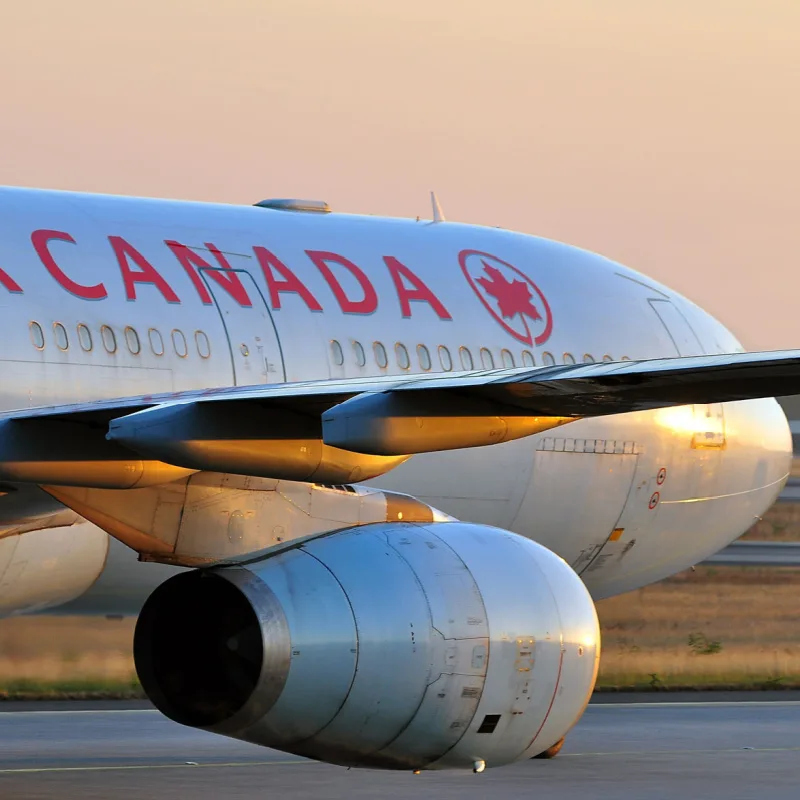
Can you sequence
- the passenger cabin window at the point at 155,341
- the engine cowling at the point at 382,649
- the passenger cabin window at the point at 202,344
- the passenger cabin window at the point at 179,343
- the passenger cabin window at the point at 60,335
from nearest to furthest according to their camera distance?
1. the engine cowling at the point at 382,649
2. the passenger cabin window at the point at 60,335
3. the passenger cabin window at the point at 155,341
4. the passenger cabin window at the point at 179,343
5. the passenger cabin window at the point at 202,344

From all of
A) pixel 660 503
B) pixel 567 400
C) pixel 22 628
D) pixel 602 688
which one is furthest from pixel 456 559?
pixel 602 688

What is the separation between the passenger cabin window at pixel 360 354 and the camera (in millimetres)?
15109

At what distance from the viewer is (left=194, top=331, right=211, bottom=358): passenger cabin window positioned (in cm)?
1397

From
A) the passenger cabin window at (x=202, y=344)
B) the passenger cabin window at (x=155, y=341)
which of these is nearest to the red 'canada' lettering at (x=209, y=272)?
the passenger cabin window at (x=202, y=344)

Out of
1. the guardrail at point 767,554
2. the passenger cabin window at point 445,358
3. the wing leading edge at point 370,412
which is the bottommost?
the guardrail at point 767,554

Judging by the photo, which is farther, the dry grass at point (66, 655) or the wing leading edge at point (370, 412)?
the dry grass at point (66, 655)

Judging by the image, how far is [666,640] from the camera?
27344 millimetres

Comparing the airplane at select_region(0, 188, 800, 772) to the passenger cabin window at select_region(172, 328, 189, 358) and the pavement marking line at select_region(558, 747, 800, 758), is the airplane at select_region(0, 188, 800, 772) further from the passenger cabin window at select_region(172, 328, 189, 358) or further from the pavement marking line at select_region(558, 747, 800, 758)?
the pavement marking line at select_region(558, 747, 800, 758)

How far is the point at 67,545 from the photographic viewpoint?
13.8m

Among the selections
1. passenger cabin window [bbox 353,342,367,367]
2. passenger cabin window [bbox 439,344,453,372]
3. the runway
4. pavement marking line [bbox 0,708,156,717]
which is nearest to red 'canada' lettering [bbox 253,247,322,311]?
passenger cabin window [bbox 353,342,367,367]

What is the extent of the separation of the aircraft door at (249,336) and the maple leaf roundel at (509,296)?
2.52 meters

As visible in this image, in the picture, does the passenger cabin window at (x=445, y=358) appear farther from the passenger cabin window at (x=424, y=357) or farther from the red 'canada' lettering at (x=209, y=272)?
the red 'canada' lettering at (x=209, y=272)

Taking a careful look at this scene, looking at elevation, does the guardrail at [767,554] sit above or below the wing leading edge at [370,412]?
below

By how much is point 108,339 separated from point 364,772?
167 inches
